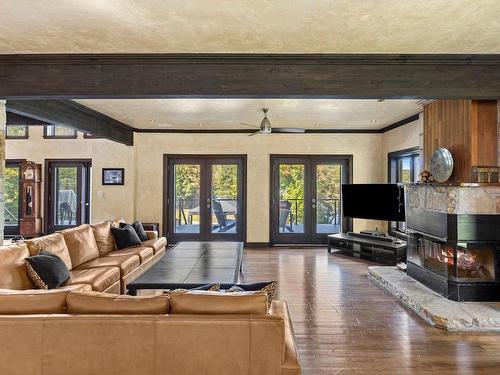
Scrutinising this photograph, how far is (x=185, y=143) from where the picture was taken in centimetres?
823

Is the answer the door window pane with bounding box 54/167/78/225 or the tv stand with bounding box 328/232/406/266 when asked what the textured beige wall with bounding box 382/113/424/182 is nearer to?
the tv stand with bounding box 328/232/406/266

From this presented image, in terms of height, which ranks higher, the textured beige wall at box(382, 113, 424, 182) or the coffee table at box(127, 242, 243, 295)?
the textured beige wall at box(382, 113, 424, 182)

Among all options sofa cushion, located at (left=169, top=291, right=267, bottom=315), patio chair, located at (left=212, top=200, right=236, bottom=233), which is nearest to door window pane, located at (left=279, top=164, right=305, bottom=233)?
patio chair, located at (left=212, top=200, right=236, bottom=233)

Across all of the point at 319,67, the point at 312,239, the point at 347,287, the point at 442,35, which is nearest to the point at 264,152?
the point at 312,239

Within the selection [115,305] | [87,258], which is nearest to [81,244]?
[87,258]

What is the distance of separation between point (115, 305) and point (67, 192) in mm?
8130

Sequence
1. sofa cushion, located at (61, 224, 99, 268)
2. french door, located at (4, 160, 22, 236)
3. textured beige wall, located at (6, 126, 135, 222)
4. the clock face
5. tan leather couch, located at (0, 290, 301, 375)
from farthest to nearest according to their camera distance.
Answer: french door, located at (4, 160, 22, 236) → the clock face → textured beige wall, located at (6, 126, 135, 222) → sofa cushion, located at (61, 224, 99, 268) → tan leather couch, located at (0, 290, 301, 375)

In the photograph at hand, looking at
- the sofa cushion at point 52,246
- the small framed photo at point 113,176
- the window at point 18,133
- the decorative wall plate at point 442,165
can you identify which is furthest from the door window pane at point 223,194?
the window at point 18,133

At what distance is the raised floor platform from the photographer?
3.47 m

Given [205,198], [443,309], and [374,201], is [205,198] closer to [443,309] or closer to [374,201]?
[374,201]

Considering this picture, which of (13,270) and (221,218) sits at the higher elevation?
(221,218)

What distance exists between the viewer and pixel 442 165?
4312 mm

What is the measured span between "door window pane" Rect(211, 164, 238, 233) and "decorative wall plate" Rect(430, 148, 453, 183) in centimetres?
486

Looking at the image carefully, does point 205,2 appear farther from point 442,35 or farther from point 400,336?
point 400,336
